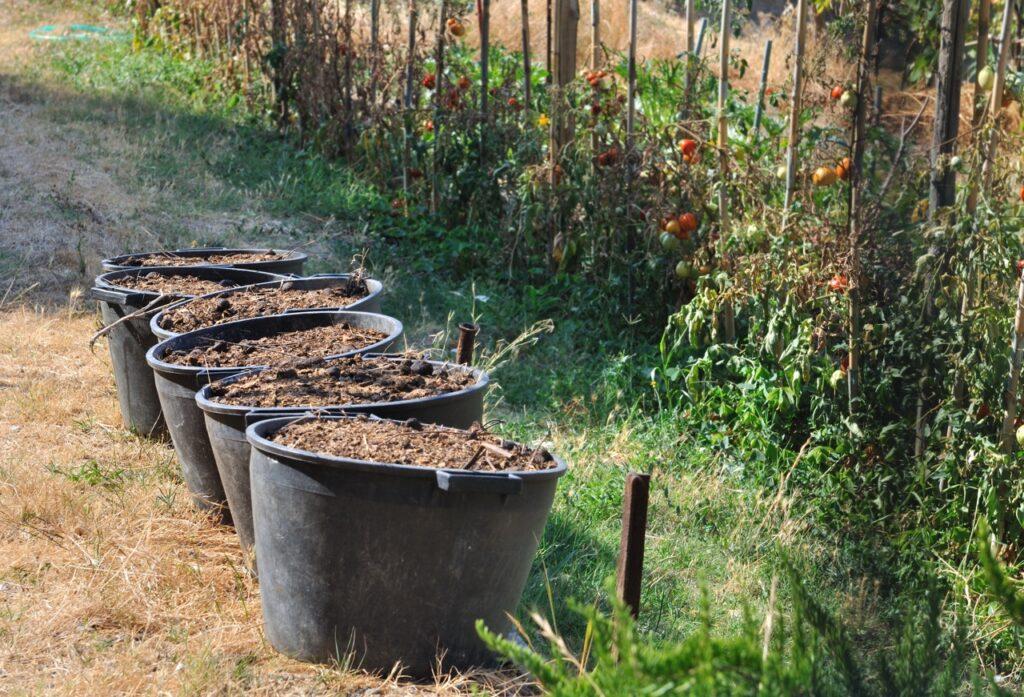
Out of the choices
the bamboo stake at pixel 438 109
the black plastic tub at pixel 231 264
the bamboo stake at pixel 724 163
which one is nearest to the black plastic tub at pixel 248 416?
the black plastic tub at pixel 231 264

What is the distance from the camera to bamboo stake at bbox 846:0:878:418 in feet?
13.6

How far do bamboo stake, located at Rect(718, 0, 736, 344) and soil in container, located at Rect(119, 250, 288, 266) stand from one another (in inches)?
86.4

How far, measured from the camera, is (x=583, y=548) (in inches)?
148

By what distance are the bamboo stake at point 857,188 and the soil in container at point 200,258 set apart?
9.00 feet

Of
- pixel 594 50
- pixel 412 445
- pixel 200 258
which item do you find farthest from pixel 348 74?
pixel 412 445

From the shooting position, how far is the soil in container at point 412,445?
8.66 feet

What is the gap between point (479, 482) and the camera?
246 centimetres

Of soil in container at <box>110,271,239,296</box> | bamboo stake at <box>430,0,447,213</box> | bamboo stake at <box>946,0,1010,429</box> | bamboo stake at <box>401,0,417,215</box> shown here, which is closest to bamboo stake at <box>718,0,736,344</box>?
bamboo stake at <box>946,0,1010,429</box>

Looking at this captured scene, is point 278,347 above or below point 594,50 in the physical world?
below

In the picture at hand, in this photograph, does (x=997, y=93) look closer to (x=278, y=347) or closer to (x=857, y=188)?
(x=857, y=188)

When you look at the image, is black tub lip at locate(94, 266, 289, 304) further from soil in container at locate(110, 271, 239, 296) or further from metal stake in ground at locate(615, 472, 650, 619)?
metal stake in ground at locate(615, 472, 650, 619)

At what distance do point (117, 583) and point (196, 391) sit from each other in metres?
0.71

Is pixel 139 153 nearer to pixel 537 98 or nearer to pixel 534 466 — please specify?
pixel 537 98

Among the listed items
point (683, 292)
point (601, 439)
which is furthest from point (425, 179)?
point (601, 439)
